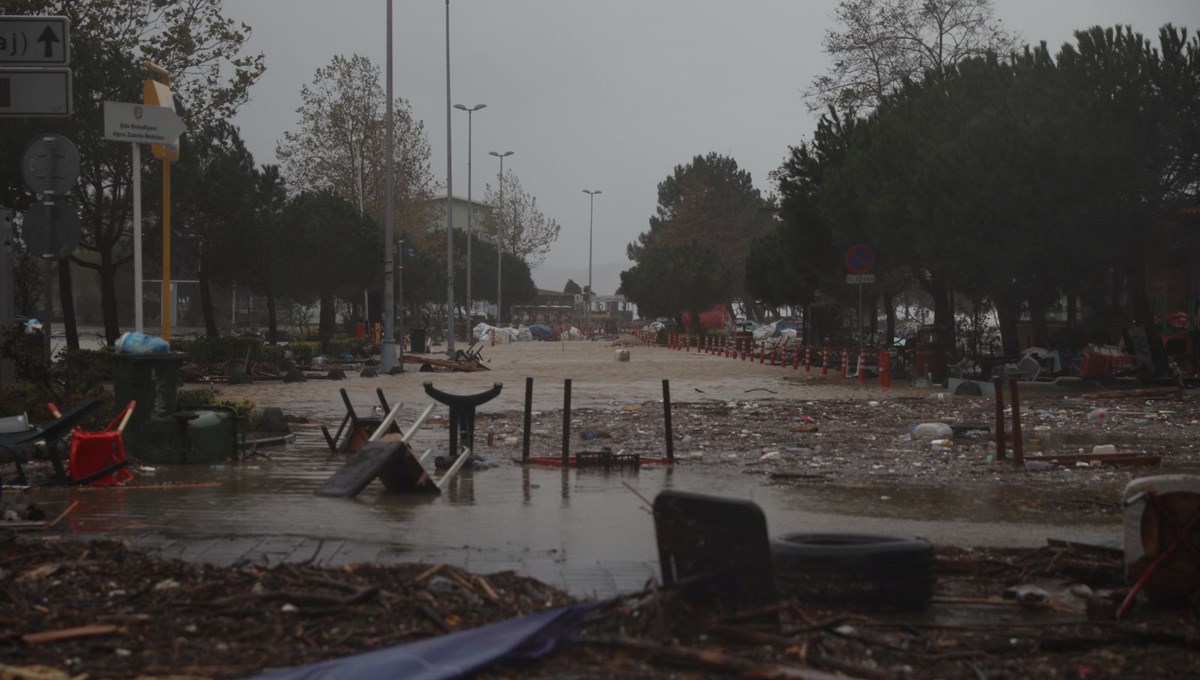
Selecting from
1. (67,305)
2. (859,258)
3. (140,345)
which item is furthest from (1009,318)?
(140,345)

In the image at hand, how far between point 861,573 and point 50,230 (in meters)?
9.85

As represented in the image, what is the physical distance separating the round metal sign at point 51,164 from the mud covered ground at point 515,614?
7062 mm

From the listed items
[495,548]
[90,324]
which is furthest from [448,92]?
[495,548]

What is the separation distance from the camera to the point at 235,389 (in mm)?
28516

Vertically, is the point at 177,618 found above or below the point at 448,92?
below

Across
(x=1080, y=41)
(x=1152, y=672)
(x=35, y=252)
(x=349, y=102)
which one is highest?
(x=349, y=102)

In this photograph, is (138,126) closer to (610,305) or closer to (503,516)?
(503,516)

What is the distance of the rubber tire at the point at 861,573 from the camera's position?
21.5 ft

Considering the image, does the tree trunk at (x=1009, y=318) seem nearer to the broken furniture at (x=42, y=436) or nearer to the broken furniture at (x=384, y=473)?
the broken furniture at (x=384, y=473)

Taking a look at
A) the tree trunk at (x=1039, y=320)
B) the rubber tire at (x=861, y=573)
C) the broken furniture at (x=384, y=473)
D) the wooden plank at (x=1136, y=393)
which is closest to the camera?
the rubber tire at (x=861, y=573)

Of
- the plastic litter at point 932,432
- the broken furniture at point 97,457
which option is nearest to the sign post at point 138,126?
the broken furniture at point 97,457

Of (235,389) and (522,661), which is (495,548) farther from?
(235,389)

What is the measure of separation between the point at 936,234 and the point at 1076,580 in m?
25.3

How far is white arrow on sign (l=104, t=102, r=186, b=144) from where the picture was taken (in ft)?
44.1
